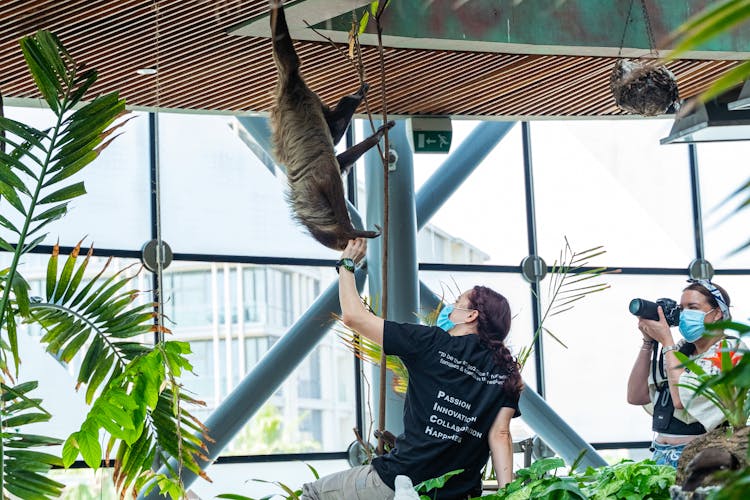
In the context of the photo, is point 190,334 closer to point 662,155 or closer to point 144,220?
point 144,220

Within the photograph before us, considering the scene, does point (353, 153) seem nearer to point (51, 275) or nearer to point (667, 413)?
point (51, 275)

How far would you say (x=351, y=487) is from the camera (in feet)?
11.0

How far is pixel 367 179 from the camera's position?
8516mm

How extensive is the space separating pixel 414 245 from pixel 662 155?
374 cm

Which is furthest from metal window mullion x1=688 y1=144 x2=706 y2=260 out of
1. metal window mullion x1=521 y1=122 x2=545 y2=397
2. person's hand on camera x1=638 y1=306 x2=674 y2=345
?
person's hand on camera x1=638 y1=306 x2=674 y2=345

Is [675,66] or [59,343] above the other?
[675,66]

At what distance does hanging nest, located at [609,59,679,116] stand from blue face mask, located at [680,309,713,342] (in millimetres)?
1312

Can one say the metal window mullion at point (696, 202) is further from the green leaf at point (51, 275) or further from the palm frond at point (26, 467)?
the palm frond at point (26, 467)

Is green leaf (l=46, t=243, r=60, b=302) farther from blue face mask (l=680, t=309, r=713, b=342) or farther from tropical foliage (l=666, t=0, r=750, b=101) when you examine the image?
tropical foliage (l=666, t=0, r=750, b=101)

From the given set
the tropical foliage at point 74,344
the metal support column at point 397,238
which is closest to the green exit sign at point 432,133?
the metal support column at point 397,238

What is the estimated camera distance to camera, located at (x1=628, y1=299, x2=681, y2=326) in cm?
411

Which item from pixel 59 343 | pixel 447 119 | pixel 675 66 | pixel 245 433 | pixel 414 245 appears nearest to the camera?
pixel 59 343

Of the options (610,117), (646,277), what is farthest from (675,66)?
(646,277)

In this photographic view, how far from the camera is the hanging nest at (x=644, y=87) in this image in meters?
4.98
